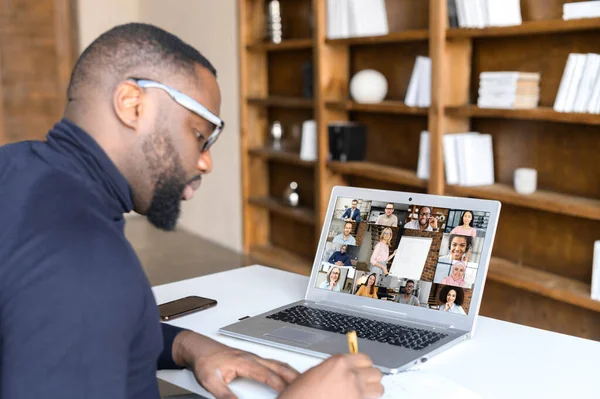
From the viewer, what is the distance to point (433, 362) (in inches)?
50.8

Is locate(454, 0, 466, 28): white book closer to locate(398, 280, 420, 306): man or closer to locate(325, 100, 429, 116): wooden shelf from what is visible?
locate(325, 100, 429, 116): wooden shelf

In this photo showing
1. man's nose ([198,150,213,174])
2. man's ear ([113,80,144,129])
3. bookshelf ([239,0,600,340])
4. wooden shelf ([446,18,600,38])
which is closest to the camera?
man's ear ([113,80,144,129])

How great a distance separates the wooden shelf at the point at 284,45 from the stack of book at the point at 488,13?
1.29 meters

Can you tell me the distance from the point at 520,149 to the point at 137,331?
9.03 feet

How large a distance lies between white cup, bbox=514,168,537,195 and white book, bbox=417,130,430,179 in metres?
0.52

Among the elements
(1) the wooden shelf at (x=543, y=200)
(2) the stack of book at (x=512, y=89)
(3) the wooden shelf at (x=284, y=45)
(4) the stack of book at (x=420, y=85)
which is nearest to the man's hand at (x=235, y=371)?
(1) the wooden shelf at (x=543, y=200)

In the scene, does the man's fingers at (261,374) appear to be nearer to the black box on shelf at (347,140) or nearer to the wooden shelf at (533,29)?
the wooden shelf at (533,29)

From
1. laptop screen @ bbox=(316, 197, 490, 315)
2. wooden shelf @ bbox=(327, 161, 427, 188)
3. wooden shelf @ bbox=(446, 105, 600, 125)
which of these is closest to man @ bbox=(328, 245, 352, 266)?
laptop screen @ bbox=(316, 197, 490, 315)

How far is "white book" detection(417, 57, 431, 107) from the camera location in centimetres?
352

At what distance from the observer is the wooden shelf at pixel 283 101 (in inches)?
175

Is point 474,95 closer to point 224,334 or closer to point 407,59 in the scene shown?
point 407,59

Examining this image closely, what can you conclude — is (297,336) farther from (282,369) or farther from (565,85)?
(565,85)

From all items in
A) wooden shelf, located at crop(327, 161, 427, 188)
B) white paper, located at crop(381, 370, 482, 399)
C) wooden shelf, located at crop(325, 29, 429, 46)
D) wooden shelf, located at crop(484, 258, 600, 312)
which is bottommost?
wooden shelf, located at crop(484, 258, 600, 312)

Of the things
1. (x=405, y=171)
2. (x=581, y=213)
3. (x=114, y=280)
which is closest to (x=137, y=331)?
(x=114, y=280)
